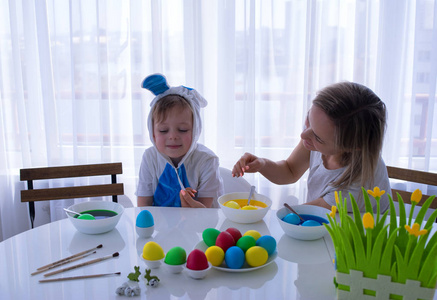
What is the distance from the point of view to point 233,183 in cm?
170

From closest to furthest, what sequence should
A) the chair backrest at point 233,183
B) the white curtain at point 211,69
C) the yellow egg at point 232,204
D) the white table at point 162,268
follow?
the white table at point 162,268
the yellow egg at point 232,204
the chair backrest at point 233,183
the white curtain at point 211,69

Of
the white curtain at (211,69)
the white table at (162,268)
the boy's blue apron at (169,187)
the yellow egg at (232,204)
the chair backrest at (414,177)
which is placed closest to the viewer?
the white table at (162,268)

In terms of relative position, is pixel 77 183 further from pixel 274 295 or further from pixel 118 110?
pixel 274 295

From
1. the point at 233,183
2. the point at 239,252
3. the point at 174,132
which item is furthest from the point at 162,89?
the point at 239,252

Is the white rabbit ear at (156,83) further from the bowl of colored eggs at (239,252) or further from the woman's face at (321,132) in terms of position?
the bowl of colored eggs at (239,252)

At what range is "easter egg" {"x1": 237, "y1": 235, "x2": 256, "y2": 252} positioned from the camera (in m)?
0.90

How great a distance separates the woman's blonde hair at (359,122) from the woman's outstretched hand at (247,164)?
36 centimetres

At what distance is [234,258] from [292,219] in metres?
0.30

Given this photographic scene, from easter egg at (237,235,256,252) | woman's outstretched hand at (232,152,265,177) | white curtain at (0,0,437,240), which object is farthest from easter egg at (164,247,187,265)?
white curtain at (0,0,437,240)

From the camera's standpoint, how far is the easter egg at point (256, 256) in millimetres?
871

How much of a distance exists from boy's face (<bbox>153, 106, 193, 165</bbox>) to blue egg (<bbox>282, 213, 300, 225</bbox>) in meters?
0.58

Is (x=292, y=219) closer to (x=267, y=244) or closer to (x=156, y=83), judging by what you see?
(x=267, y=244)

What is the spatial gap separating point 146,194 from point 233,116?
3.13 feet

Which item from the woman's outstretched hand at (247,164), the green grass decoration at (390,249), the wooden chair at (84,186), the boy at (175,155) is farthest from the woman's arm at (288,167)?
the green grass decoration at (390,249)
